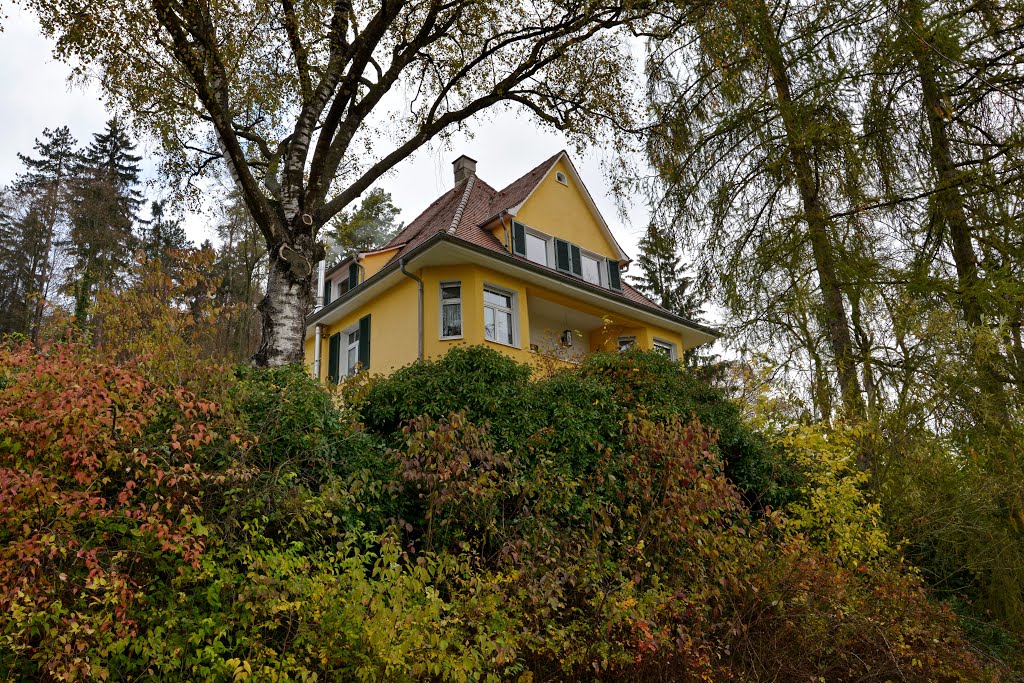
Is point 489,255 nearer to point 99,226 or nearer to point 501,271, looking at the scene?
point 501,271

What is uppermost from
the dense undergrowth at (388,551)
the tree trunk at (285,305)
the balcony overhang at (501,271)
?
the balcony overhang at (501,271)

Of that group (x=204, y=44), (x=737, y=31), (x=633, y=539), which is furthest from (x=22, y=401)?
(x=737, y=31)

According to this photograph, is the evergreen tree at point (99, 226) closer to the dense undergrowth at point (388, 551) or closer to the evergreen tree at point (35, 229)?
the evergreen tree at point (35, 229)

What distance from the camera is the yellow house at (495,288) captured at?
15.0 m

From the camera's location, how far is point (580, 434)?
8258 mm

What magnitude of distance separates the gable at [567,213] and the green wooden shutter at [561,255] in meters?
0.27

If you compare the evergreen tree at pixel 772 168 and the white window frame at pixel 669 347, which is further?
the white window frame at pixel 669 347

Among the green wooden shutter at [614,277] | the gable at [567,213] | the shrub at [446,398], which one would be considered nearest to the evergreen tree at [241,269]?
the gable at [567,213]

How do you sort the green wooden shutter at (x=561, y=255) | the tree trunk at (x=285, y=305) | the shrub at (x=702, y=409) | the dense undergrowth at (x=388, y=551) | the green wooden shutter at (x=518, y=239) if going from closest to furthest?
1. the dense undergrowth at (x=388, y=551)
2. the tree trunk at (x=285, y=305)
3. the shrub at (x=702, y=409)
4. the green wooden shutter at (x=518, y=239)
5. the green wooden shutter at (x=561, y=255)

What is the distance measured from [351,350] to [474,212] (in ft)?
15.9

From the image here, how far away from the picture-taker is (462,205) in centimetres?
1834

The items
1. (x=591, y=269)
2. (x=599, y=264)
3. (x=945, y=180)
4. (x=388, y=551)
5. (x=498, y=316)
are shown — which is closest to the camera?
(x=388, y=551)

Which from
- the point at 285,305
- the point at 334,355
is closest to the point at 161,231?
the point at 334,355

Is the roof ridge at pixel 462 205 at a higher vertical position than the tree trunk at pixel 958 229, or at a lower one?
higher
